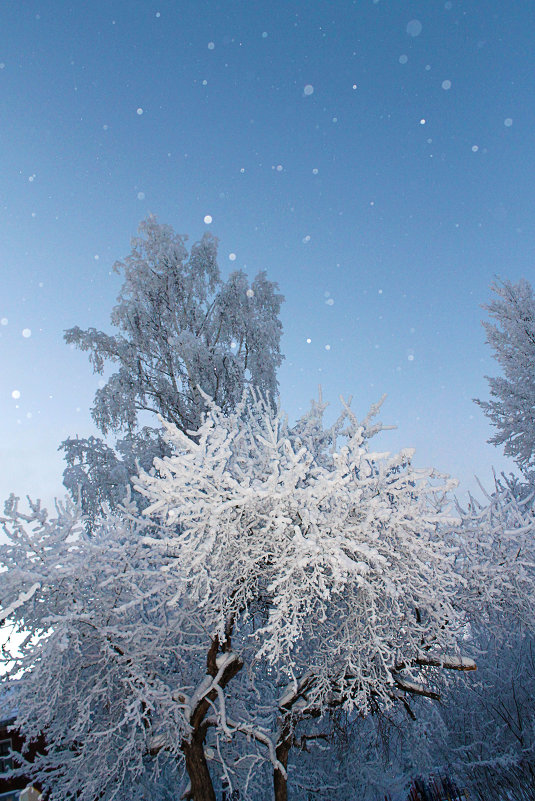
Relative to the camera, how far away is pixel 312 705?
Result: 6.18 meters

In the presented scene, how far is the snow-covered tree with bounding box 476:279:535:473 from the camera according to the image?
1381 centimetres

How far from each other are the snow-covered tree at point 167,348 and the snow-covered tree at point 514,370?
22.9 feet

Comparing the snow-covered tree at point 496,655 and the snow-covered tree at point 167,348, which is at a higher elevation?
the snow-covered tree at point 167,348

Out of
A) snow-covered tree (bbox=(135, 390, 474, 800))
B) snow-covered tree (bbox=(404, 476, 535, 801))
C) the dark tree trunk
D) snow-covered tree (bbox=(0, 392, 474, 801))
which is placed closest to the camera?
snow-covered tree (bbox=(135, 390, 474, 800))

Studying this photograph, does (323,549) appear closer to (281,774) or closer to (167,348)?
(281,774)

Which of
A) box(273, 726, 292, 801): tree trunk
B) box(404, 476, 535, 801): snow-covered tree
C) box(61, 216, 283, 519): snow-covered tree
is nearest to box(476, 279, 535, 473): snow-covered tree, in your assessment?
box(404, 476, 535, 801): snow-covered tree

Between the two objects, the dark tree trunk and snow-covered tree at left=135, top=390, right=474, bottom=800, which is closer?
snow-covered tree at left=135, top=390, right=474, bottom=800

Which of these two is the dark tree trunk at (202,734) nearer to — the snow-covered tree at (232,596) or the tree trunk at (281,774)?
the snow-covered tree at (232,596)

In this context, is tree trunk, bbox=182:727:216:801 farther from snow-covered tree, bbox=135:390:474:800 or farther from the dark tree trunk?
snow-covered tree, bbox=135:390:474:800

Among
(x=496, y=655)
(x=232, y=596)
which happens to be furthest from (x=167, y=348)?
(x=496, y=655)

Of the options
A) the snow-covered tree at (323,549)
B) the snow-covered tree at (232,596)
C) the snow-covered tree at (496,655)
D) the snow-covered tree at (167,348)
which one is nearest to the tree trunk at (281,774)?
the snow-covered tree at (232,596)

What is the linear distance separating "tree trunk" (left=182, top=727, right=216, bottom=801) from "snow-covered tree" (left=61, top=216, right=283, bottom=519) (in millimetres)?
6168

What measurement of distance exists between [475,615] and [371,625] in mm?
2698

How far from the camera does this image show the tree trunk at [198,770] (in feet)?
19.7
